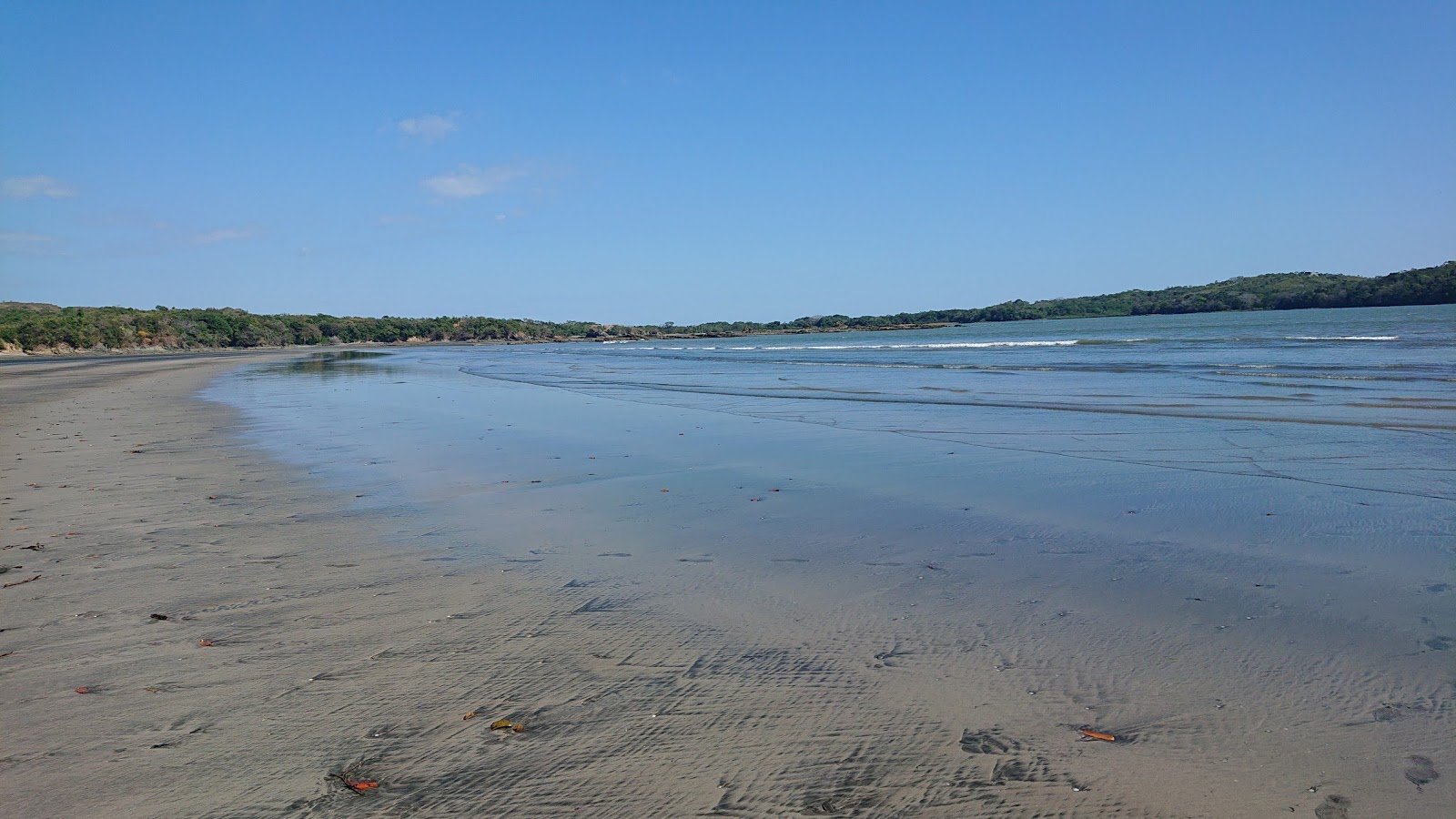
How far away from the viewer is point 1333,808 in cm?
271

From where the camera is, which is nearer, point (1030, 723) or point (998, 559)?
point (1030, 723)

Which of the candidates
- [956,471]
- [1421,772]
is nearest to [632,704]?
[1421,772]

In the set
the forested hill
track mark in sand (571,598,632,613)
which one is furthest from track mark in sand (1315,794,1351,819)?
the forested hill

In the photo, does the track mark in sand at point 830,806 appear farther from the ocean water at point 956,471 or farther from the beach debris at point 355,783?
the ocean water at point 956,471

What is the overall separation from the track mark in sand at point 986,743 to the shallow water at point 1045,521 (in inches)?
19.2

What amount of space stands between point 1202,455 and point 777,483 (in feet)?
16.9

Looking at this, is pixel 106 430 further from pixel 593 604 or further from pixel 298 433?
pixel 593 604

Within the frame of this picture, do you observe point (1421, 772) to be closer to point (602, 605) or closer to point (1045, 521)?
point (602, 605)

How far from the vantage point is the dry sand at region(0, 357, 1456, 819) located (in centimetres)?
285

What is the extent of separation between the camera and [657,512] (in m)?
7.42

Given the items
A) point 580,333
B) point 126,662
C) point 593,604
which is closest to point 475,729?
point 593,604

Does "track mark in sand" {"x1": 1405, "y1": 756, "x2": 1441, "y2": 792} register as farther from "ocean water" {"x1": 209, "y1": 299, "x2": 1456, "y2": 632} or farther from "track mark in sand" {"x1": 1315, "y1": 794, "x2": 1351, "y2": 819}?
"ocean water" {"x1": 209, "y1": 299, "x2": 1456, "y2": 632}

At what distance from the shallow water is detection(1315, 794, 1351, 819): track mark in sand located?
28cm

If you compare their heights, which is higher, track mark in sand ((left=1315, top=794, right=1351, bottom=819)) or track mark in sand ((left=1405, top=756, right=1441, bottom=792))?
track mark in sand ((left=1405, top=756, right=1441, bottom=792))
